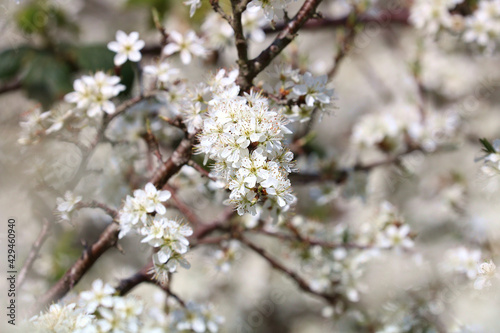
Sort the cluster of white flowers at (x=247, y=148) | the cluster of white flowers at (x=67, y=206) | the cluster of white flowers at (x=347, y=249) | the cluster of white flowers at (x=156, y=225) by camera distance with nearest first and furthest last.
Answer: the cluster of white flowers at (x=247, y=148) → the cluster of white flowers at (x=156, y=225) → the cluster of white flowers at (x=67, y=206) → the cluster of white flowers at (x=347, y=249)

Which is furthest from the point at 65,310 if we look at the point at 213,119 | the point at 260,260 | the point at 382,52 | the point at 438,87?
the point at 382,52

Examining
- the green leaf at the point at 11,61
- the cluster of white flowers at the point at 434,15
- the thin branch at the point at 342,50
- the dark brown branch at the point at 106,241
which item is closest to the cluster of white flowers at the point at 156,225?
the dark brown branch at the point at 106,241

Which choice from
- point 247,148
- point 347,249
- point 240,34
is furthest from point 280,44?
point 347,249

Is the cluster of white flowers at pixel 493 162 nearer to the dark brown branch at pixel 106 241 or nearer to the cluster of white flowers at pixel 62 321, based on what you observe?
the dark brown branch at pixel 106 241

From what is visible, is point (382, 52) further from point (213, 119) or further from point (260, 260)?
point (213, 119)

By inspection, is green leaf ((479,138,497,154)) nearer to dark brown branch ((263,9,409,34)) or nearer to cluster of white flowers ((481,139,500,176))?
cluster of white flowers ((481,139,500,176))

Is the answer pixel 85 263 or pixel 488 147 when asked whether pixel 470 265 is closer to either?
pixel 488 147
